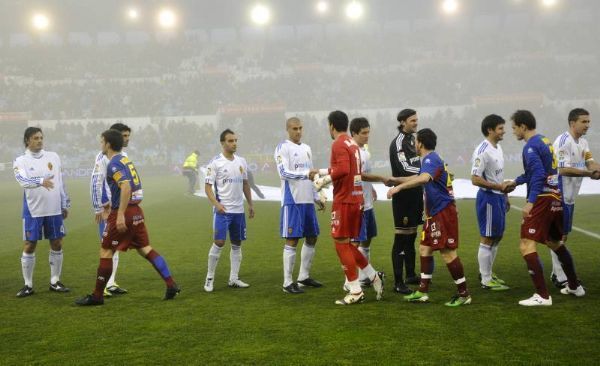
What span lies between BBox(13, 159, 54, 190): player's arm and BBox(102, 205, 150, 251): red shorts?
1527 millimetres

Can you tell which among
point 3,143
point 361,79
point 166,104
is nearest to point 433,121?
point 361,79

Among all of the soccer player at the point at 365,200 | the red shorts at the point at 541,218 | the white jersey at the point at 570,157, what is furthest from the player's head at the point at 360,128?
the white jersey at the point at 570,157

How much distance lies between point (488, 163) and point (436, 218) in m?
1.34

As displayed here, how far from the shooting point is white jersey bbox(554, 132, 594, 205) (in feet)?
26.7

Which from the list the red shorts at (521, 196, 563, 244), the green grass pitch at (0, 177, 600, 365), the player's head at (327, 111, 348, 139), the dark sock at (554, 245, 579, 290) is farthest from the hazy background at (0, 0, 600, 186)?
the red shorts at (521, 196, 563, 244)

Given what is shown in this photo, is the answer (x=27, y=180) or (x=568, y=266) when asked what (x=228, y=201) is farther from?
(x=568, y=266)

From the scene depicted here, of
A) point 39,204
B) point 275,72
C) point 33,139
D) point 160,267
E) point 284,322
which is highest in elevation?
point 275,72

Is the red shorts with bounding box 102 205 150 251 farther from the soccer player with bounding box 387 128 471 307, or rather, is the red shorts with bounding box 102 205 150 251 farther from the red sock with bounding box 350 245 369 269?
the soccer player with bounding box 387 128 471 307

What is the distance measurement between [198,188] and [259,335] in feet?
80.7

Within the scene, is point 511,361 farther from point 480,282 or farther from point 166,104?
point 166,104

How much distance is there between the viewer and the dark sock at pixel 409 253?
326 inches

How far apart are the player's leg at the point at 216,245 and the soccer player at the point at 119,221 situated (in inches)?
27.5

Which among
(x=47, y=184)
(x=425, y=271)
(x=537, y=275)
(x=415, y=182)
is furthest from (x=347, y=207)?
(x=47, y=184)

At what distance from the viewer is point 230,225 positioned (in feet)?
29.1
